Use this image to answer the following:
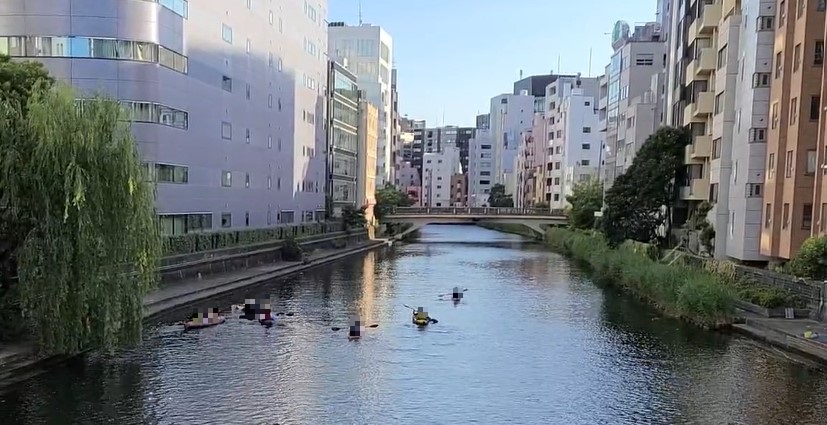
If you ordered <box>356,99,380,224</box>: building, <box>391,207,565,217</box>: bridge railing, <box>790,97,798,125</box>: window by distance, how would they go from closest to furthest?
<box>790,97,798,125</box>: window
<box>356,99,380,224</box>: building
<box>391,207,565,217</box>: bridge railing

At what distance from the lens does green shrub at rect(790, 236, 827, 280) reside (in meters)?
25.6

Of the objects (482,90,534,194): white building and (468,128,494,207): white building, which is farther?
(468,128,494,207): white building

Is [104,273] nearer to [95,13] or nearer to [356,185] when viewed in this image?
[95,13]

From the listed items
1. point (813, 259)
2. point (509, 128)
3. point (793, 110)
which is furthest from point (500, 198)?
point (813, 259)

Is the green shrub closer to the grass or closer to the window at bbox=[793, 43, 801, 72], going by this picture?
the grass

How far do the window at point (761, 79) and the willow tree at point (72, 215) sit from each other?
28.7 meters

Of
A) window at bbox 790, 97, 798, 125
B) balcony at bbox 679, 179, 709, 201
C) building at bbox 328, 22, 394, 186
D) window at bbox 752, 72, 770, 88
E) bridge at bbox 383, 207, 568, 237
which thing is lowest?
bridge at bbox 383, 207, 568, 237

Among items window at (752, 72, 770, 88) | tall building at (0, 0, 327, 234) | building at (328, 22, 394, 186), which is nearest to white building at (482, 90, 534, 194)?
building at (328, 22, 394, 186)

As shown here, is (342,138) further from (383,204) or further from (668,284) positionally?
(668,284)

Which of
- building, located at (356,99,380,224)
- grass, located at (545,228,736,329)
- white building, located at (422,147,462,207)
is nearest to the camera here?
grass, located at (545,228,736,329)

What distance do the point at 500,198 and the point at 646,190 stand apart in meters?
93.8

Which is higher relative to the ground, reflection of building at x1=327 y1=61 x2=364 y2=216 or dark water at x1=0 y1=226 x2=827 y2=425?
reflection of building at x1=327 y1=61 x2=364 y2=216

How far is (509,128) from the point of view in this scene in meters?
160

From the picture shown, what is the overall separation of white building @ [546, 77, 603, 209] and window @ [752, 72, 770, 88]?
5921 cm
